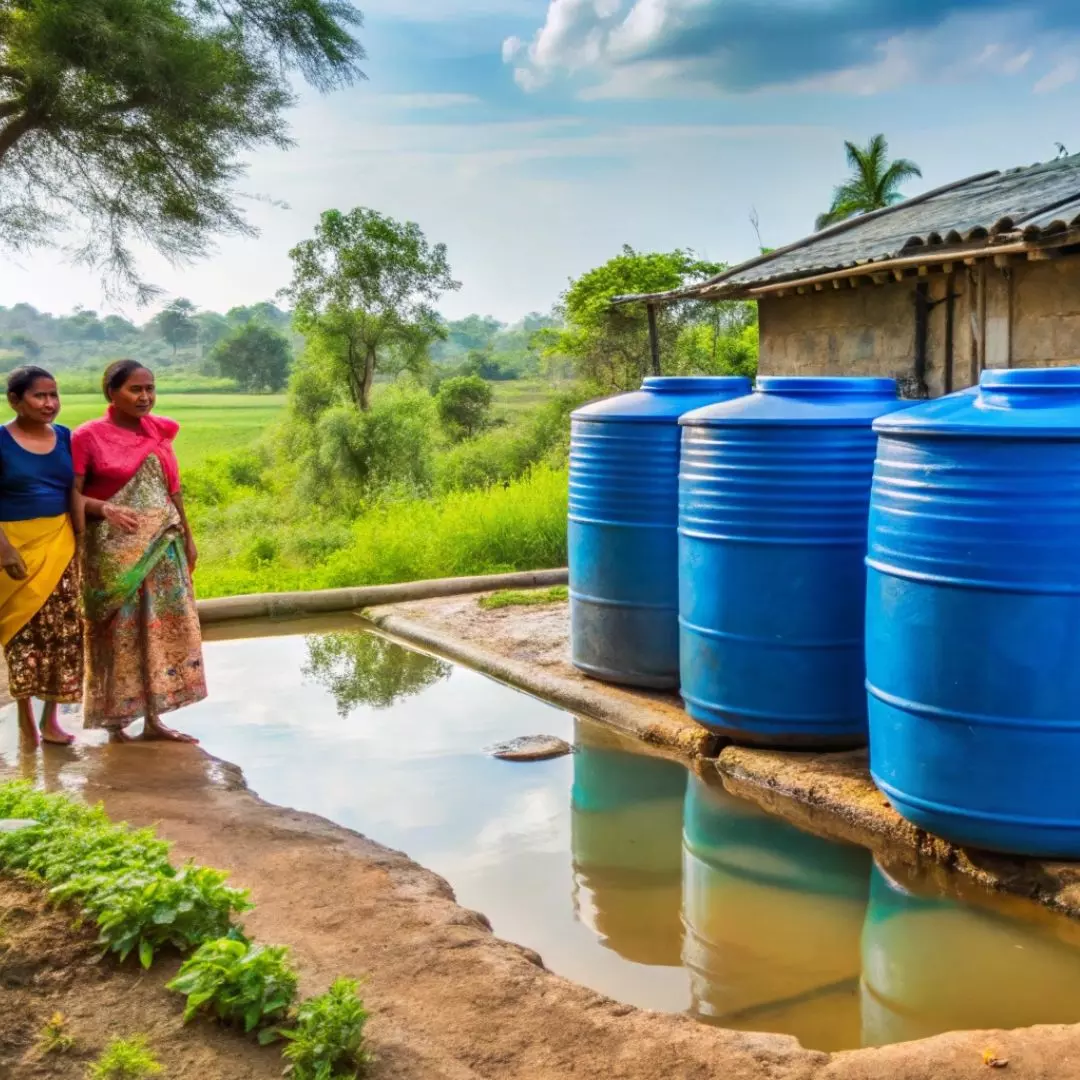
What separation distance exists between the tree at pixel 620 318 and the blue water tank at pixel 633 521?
1682 centimetres

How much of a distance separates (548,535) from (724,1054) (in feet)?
25.7

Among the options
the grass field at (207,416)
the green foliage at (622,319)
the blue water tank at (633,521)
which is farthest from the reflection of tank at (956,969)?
the grass field at (207,416)

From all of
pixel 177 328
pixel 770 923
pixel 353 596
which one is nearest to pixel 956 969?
pixel 770 923

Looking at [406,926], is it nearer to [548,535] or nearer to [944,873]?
[944,873]

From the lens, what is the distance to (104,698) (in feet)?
17.4

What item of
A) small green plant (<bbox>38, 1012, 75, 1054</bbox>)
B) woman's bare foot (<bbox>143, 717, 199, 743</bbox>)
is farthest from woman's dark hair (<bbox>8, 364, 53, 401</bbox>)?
small green plant (<bbox>38, 1012, 75, 1054</bbox>)

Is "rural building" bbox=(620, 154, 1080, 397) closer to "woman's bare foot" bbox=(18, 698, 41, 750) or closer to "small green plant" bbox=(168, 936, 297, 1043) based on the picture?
"small green plant" bbox=(168, 936, 297, 1043)

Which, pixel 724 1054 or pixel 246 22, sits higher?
pixel 246 22

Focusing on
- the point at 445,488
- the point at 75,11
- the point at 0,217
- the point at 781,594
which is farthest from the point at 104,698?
the point at 445,488

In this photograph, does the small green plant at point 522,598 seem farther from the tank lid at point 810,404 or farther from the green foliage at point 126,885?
the green foliage at point 126,885

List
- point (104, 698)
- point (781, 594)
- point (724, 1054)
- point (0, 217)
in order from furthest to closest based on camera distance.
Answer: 1. point (0, 217)
2. point (104, 698)
3. point (781, 594)
4. point (724, 1054)

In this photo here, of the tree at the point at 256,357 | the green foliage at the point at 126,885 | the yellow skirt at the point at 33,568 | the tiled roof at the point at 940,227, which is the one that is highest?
the tree at the point at 256,357

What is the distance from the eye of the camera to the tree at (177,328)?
2936 inches

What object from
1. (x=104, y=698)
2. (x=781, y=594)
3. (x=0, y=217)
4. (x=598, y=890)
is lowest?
(x=598, y=890)
